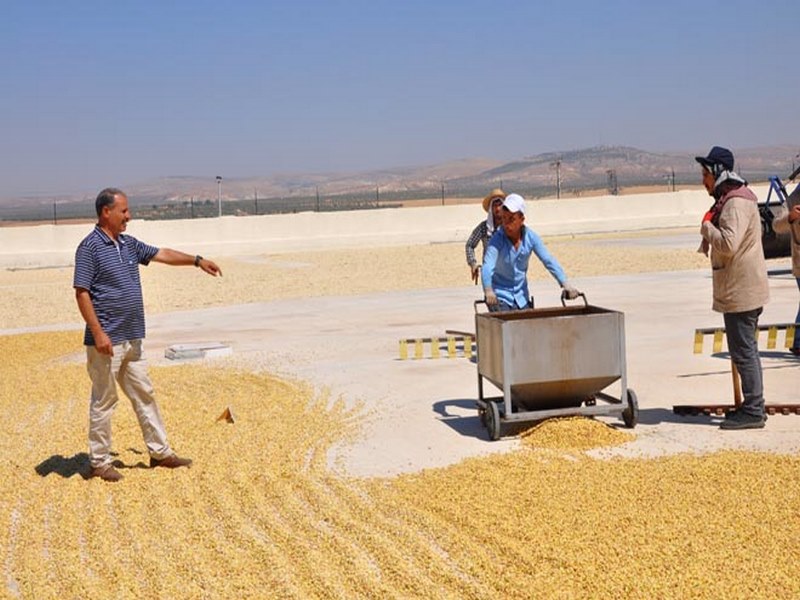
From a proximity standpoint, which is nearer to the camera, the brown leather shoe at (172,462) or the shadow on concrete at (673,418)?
the brown leather shoe at (172,462)

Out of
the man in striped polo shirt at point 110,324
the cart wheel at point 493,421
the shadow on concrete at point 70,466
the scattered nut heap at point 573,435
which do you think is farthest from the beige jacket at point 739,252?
the shadow on concrete at point 70,466

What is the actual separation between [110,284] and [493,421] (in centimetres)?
294

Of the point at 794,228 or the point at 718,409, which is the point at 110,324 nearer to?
the point at 718,409

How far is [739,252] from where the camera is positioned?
7871 mm

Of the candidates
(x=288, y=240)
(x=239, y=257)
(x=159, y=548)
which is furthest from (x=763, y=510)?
(x=288, y=240)

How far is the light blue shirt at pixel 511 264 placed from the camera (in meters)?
9.01

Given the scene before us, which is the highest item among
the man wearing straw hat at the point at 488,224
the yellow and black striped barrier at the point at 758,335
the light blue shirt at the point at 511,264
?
the man wearing straw hat at the point at 488,224

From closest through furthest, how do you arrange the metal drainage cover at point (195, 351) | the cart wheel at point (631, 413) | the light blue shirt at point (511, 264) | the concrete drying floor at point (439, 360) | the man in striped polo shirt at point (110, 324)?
the man in striped polo shirt at point (110, 324)
the concrete drying floor at point (439, 360)
the cart wheel at point (631, 413)
the light blue shirt at point (511, 264)
the metal drainage cover at point (195, 351)

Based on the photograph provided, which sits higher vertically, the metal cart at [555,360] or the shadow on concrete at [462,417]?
the metal cart at [555,360]

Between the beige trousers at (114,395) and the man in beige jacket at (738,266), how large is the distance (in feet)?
13.5

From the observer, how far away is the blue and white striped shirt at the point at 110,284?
7117 mm

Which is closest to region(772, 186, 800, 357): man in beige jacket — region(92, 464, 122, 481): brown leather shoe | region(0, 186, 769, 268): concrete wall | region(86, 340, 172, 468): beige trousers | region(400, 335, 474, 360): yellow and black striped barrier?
region(400, 335, 474, 360): yellow and black striped barrier

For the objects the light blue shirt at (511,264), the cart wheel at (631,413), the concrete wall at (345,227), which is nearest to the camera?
the cart wheel at (631,413)

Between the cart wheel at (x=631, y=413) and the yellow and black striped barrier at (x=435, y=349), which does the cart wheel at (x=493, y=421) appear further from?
the yellow and black striped barrier at (x=435, y=349)
